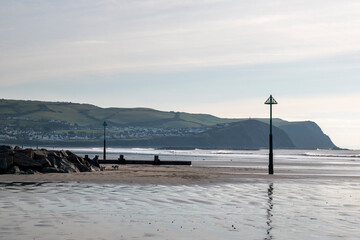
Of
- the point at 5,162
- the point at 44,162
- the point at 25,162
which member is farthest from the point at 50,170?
the point at 5,162

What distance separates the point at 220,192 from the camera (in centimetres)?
2844

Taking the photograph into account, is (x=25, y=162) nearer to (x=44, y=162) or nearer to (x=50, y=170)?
(x=44, y=162)

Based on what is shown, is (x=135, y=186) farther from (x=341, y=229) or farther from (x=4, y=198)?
(x=341, y=229)

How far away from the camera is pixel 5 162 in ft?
130

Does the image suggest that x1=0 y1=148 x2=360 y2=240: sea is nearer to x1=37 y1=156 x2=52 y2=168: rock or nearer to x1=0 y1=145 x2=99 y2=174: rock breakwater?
x1=0 y1=145 x2=99 y2=174: rock breakwater

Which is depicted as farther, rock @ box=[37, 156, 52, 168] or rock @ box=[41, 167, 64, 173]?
rock @ box=[37, 156, 52, 168]

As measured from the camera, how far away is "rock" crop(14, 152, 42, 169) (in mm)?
40938

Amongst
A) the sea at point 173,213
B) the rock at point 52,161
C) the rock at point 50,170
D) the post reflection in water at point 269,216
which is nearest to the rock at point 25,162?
the rock at point 50,170

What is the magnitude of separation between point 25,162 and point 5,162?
1.84 m

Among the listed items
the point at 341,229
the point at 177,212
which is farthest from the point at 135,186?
the point at 341,229

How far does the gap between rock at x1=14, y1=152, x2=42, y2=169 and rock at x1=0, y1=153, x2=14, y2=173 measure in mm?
472

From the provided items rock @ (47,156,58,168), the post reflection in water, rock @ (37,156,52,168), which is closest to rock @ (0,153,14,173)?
rock @ (37,156,52,168)

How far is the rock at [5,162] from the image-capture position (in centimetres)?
3941

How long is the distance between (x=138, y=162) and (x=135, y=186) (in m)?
39.8
